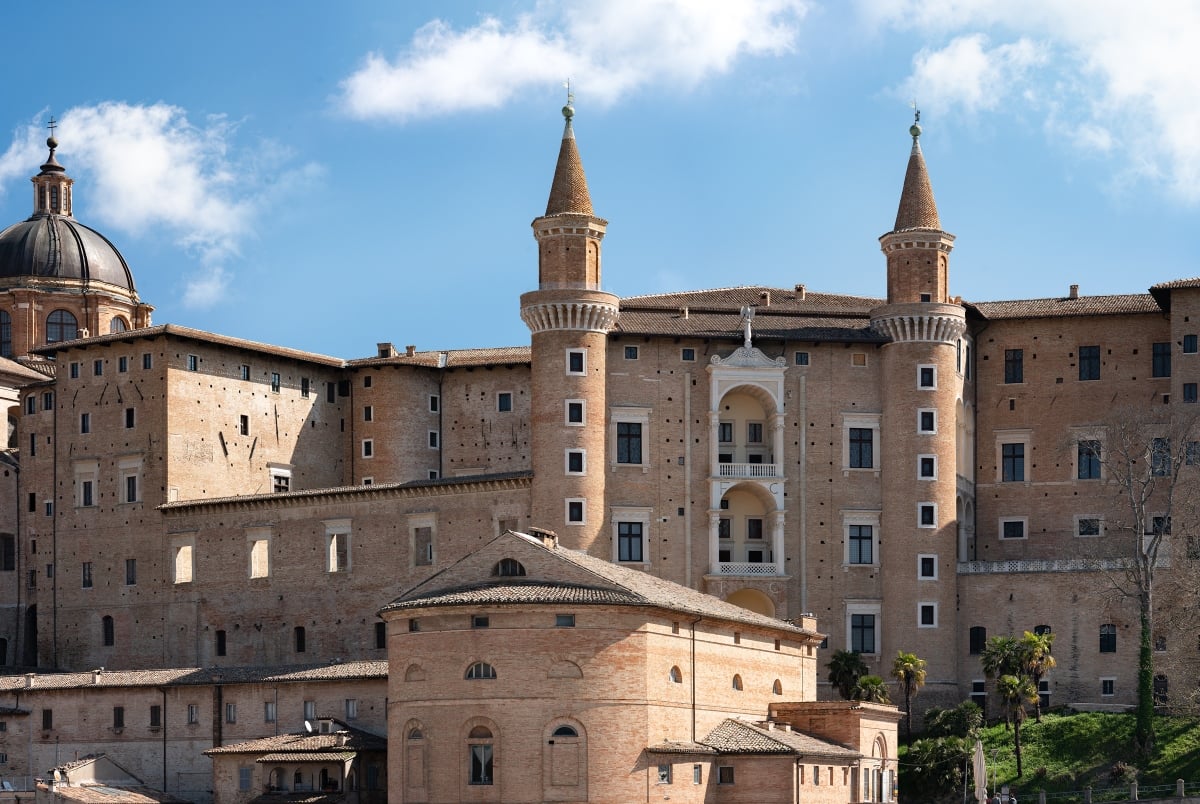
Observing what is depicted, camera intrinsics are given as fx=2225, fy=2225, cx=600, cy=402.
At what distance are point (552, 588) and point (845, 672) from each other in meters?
16.1

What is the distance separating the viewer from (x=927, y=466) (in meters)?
76.9

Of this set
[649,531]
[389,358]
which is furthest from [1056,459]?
[389,358]

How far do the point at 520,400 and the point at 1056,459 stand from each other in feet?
65.2

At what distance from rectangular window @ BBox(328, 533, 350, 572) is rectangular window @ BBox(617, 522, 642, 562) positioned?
954cm

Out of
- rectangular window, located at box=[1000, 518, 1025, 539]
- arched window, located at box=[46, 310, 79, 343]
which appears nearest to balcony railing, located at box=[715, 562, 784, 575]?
rectangular window, located at box=[1000, 518, 1025, 539]

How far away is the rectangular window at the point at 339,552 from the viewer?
77.3 metres

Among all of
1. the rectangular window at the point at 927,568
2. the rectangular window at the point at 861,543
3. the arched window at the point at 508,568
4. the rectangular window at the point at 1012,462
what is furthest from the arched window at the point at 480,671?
the rectangular window at the point at 1012,462

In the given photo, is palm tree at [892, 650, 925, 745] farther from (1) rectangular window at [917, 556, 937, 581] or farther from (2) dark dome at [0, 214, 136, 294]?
(2) dark dome at [0, 214, 136, 294]

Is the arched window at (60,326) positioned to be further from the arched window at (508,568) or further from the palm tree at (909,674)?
the palm tree at (909,674)

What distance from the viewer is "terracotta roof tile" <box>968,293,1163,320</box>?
7975cm

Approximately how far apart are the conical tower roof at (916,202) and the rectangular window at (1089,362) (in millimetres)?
7109

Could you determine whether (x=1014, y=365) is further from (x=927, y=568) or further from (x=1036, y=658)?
(x=1036, y=658)

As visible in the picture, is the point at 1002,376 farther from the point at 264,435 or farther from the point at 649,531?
the point at 264,435

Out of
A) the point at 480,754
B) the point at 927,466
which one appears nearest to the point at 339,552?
the point at 480,754
